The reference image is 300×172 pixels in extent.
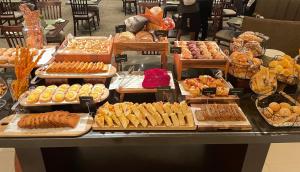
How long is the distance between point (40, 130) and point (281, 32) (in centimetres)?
267

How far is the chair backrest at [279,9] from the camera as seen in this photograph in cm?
369

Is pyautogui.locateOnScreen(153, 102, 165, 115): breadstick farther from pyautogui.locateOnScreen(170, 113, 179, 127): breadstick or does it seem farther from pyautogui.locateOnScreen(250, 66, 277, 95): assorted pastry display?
pyautogui.locateOnScreen(250, 66, 277, 95): assorted pastry display

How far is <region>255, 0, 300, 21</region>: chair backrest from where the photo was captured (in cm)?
369

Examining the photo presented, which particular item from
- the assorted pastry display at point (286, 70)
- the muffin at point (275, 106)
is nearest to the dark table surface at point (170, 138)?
the muffin at point (275, 106)

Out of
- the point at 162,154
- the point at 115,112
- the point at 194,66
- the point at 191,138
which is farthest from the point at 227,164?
the point at 115,112

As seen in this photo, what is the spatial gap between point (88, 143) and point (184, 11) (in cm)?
367

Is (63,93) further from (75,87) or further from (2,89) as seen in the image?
(2,89)

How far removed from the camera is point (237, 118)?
1531mm

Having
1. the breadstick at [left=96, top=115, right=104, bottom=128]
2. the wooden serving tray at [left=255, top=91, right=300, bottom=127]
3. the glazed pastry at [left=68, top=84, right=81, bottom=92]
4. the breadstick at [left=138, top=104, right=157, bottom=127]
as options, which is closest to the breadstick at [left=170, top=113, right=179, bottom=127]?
the breadstick at [left=138, top=104, right=157, bottom=127]

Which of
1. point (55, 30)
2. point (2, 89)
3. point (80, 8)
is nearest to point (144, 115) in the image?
point (2, 89)

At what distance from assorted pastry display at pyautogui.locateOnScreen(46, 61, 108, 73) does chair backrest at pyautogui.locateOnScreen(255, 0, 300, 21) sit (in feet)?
9.71

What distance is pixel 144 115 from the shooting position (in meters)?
1.54

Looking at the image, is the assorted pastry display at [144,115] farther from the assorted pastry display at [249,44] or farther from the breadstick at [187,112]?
the assorted pastry display at [249,44]

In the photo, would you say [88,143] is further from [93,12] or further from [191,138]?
[93,12]
